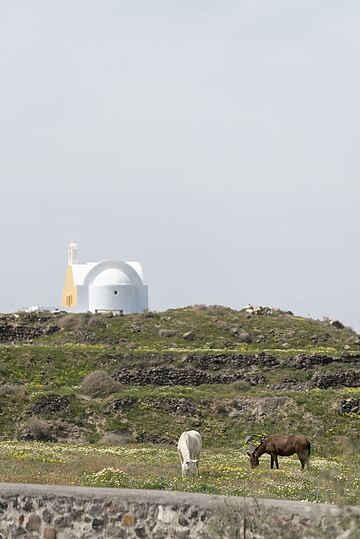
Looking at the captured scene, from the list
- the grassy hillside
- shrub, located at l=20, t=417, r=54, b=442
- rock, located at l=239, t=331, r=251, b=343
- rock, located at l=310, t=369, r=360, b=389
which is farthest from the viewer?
rock, located at l=239, t=331, r=251, b=343

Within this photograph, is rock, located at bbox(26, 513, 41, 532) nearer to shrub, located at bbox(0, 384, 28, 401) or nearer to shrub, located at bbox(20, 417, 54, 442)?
shrub, located at bbox(20, 417, 54, 442)

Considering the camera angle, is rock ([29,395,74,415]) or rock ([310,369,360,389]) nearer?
rock ([29,395,74,415])

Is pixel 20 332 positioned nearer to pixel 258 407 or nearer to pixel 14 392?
pixel 14 392

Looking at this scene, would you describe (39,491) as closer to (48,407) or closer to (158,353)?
(48,407)

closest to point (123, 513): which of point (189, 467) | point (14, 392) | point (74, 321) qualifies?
point (189, 467)

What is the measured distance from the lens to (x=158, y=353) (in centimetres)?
5809

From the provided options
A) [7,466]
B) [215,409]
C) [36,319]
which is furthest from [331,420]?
[36,319]

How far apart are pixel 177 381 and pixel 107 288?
104ft

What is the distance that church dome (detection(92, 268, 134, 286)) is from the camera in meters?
86.9

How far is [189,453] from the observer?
91.3 feet

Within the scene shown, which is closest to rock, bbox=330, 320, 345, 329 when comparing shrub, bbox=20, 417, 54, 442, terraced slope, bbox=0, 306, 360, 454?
terraced slope, bbox=0, 306, 360, 454

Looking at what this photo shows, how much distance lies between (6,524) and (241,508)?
414 centimetres

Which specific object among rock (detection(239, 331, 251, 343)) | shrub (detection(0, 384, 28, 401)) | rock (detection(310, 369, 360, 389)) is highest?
rock (detection(239, 331, 251, 343))

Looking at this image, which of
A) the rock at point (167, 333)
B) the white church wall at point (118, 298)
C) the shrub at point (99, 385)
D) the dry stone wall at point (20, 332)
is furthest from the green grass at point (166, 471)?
the white church wall at point (118, 298)
